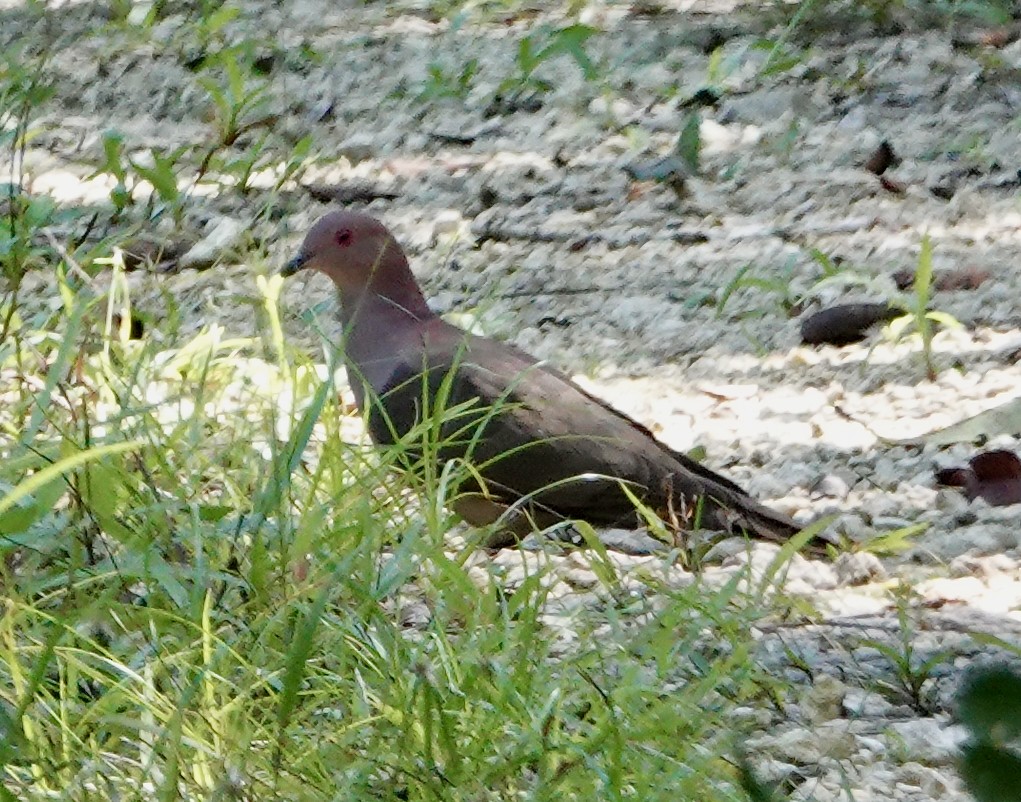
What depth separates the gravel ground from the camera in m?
2.86

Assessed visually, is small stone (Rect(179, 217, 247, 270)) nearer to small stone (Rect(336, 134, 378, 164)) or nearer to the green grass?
small stone (Rect(336, 134, 378, 164))

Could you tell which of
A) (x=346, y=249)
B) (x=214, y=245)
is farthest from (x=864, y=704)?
(x=214, y=245)

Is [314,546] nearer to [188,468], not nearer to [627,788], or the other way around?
[188,468]

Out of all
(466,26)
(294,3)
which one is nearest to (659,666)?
(466,26)

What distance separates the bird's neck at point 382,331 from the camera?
12.6 feet

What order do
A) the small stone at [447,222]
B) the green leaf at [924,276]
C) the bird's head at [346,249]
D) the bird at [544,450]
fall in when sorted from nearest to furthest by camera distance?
the bird at [544,450] < the green leaf at [924,276] < the bird's head at [346,249] < the small stone at [447,222]

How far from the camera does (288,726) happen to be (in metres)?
2.13

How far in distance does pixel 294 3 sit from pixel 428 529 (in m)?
4.64

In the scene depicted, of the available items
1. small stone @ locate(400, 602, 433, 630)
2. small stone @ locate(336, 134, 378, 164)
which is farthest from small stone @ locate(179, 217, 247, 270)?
small stone @ locate(400, 602, 433, 630)

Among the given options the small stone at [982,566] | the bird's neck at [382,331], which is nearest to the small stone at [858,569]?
the small stone at [982,566]

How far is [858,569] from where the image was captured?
123 inches

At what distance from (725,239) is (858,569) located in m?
1.87

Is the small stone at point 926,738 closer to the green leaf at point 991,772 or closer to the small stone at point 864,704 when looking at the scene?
the small stone at point 864,704

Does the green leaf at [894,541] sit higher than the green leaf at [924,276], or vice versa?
the green leaf at [924,276]
